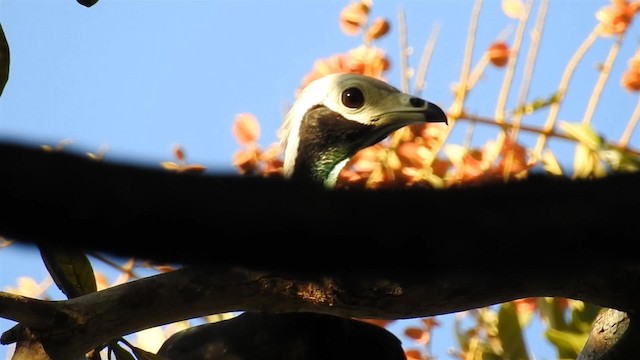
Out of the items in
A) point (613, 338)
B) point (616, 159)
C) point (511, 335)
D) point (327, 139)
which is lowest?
point (511, 335)

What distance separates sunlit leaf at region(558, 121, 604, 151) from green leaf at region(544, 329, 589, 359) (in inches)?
25.2

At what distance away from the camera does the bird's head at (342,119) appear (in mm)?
3711

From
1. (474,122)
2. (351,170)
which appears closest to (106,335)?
(351,170)

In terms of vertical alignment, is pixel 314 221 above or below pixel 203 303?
above

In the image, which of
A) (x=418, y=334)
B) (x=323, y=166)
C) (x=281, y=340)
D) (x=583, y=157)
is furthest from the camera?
(x=418, y=334)

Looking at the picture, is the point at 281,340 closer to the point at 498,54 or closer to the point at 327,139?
the point at 327,139

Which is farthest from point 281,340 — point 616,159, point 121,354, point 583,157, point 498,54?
point 498,54

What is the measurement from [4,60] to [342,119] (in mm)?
1743

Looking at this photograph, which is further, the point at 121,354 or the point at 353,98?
the point at 353,98

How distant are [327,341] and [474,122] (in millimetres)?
1426

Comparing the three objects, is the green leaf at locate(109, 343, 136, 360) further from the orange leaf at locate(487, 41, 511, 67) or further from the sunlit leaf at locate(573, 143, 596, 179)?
the orange leaf at locate(487, 41, 511, 67)

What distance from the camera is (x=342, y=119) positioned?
3.86 meters

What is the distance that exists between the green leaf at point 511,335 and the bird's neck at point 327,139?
2.64 ft

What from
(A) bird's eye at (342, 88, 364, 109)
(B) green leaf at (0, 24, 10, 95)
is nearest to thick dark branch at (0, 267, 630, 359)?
(B) green leaf at (0, 24, 10, 95)
